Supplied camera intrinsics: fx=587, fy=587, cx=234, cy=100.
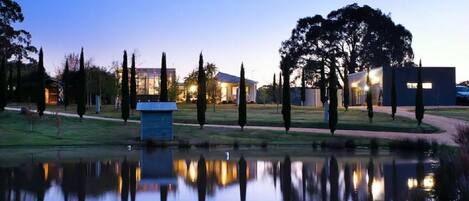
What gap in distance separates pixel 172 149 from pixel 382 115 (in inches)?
978

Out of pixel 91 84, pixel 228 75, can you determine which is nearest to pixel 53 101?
pixel 91 84

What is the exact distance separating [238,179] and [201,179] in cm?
105

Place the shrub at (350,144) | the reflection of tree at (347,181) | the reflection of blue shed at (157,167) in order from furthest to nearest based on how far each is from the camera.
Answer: the shrub at (350,144)
the reflection of blue shed at (157,167)
the reflection of tree at (347,181)

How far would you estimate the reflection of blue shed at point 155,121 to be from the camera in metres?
32.0

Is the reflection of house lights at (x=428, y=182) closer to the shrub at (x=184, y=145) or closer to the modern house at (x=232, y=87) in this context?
the shrub at (x=184, y=145)

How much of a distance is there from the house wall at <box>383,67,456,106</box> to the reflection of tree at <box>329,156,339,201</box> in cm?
4172

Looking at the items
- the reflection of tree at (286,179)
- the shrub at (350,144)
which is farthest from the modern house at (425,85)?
the reflection of tree at (286,179)

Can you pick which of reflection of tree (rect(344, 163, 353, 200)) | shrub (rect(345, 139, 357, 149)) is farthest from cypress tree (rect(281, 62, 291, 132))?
reflection of tree (rect(344, 163, 353, 200))

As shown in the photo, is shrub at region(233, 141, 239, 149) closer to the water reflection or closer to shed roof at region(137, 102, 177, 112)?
shed roof at region(137, 102, 177, 112)

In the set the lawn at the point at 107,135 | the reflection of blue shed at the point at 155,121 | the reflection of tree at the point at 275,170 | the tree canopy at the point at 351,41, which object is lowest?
the reflection of tree at the point at 275,170

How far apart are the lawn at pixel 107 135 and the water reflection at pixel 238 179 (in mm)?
8375

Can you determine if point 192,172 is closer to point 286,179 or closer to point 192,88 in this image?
point 286,179

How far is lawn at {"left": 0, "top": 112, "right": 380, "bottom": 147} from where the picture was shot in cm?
3055

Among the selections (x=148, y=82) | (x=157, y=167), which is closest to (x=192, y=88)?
(x=148, y=82)
